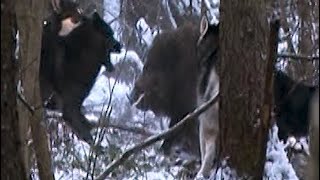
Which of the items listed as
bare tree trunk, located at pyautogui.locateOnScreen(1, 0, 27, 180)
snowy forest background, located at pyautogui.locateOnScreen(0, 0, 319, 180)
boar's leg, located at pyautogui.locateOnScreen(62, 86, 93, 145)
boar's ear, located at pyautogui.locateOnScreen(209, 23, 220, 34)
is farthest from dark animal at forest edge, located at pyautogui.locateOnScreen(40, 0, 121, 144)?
bare tree trunk, located at pyautogui.locateOnScreen(1, 0, 27, 180)

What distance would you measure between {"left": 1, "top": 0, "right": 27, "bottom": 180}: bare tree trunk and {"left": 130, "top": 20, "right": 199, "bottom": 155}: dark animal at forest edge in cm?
525

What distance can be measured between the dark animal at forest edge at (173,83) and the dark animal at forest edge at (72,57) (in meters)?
0.40

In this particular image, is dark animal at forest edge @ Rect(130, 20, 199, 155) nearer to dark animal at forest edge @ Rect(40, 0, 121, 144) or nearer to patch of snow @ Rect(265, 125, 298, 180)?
dark animal at forest edge @ Rect(40, 0, 121, 144)

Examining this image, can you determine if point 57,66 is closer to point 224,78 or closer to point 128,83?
point 128,83

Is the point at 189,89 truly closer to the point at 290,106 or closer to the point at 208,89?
the point at 290,106

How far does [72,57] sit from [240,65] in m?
3.37

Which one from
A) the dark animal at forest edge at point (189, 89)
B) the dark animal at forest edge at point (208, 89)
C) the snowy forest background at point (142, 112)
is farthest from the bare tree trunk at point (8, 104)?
the dark animal at forest edge at point (189, 89)

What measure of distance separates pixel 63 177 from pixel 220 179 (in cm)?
164

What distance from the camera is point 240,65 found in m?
5.15

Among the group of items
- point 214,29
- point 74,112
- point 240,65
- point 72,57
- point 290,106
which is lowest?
point 240,65

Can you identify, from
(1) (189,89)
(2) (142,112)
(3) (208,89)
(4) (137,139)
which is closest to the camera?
(3) (208,89)

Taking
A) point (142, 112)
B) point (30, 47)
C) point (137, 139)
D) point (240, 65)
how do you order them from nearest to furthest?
point (30, 47) < point (240, 65) < point (137, 139) < point (142, 112)

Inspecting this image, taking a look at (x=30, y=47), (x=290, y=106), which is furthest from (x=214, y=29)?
(x=30, y=47)

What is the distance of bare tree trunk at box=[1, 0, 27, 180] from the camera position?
101 inches
